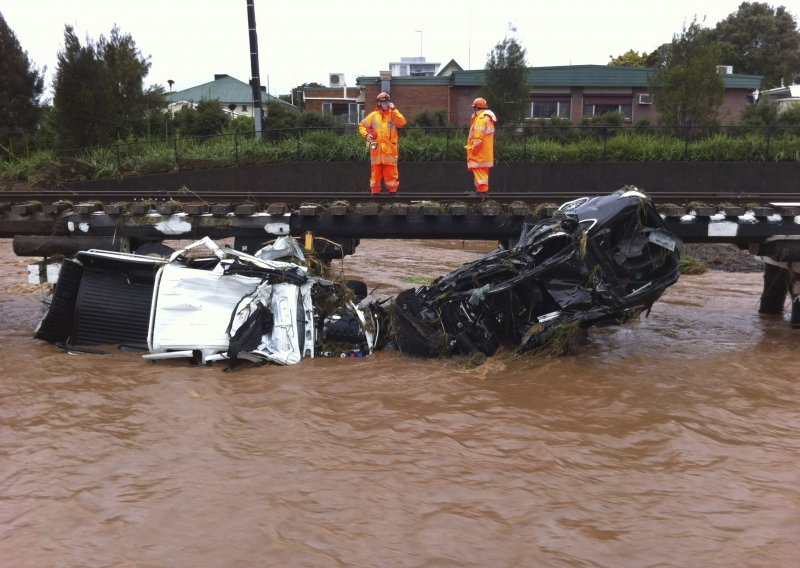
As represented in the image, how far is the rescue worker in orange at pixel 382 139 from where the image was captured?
1111 centimetres

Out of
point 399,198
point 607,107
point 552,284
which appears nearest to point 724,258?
point 399,198

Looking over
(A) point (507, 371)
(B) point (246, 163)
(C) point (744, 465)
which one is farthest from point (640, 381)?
(B) point (246, 163)

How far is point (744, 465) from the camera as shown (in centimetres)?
546

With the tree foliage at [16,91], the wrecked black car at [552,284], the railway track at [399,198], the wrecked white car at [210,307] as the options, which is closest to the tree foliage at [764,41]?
the tree foliage at [16,91]

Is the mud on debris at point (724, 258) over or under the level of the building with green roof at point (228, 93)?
under

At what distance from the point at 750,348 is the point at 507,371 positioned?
327 cm

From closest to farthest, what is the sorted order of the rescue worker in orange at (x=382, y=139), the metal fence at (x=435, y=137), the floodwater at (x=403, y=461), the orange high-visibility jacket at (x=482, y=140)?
1. the floodwater at (x=403, y=461)
2. the orange high-visibility jacket at (x=482, y=140)
3. the rescue worker in orange at (x=382, y=139)
4. the metal fence at (x=435, y=137)

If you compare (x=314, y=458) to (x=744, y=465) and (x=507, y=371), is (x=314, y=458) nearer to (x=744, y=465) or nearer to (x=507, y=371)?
(x=507, y=371)

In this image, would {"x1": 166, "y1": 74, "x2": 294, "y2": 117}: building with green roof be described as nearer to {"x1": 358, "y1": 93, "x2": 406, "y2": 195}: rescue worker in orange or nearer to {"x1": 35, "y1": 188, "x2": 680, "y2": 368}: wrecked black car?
{"x1": 358, "y1": 93, "x2": 406, "y2": 195}: rescue worker in orange

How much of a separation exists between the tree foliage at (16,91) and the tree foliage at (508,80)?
48.8ft

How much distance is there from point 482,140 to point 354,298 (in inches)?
159

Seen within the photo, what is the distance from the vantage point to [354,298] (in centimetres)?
819

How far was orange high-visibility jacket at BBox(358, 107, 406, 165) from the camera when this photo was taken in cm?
1114

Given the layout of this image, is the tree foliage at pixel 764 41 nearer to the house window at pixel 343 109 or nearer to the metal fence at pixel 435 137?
the house window at pixel 343 109
